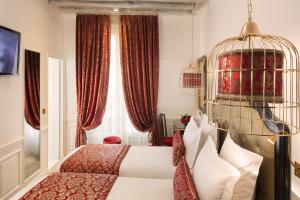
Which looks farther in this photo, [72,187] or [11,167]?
[11,167]

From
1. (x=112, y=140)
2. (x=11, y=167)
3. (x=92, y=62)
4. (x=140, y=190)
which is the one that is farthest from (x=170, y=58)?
(x=11, y=167)

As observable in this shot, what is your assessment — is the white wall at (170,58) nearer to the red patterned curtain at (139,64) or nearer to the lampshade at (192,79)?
the red patterned curtain at (139,64)

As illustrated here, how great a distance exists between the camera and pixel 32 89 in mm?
3594

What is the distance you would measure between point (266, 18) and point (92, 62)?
3358 millimetres

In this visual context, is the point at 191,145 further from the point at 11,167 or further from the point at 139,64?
the point at 139,64

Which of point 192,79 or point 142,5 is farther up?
point 142,5

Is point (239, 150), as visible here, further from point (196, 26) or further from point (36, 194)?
point (196, 26)

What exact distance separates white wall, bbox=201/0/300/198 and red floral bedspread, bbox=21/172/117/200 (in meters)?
1.48

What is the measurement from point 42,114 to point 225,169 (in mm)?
3275

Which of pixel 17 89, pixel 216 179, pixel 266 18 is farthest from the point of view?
pixel 17 89

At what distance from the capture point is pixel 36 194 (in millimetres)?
2002

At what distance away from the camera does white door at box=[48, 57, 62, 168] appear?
15.0 feet

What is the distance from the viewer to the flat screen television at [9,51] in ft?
8.86

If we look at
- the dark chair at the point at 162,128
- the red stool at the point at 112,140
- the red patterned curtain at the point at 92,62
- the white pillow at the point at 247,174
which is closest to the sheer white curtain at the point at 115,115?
the red patterned curtain at the point at 92,62
